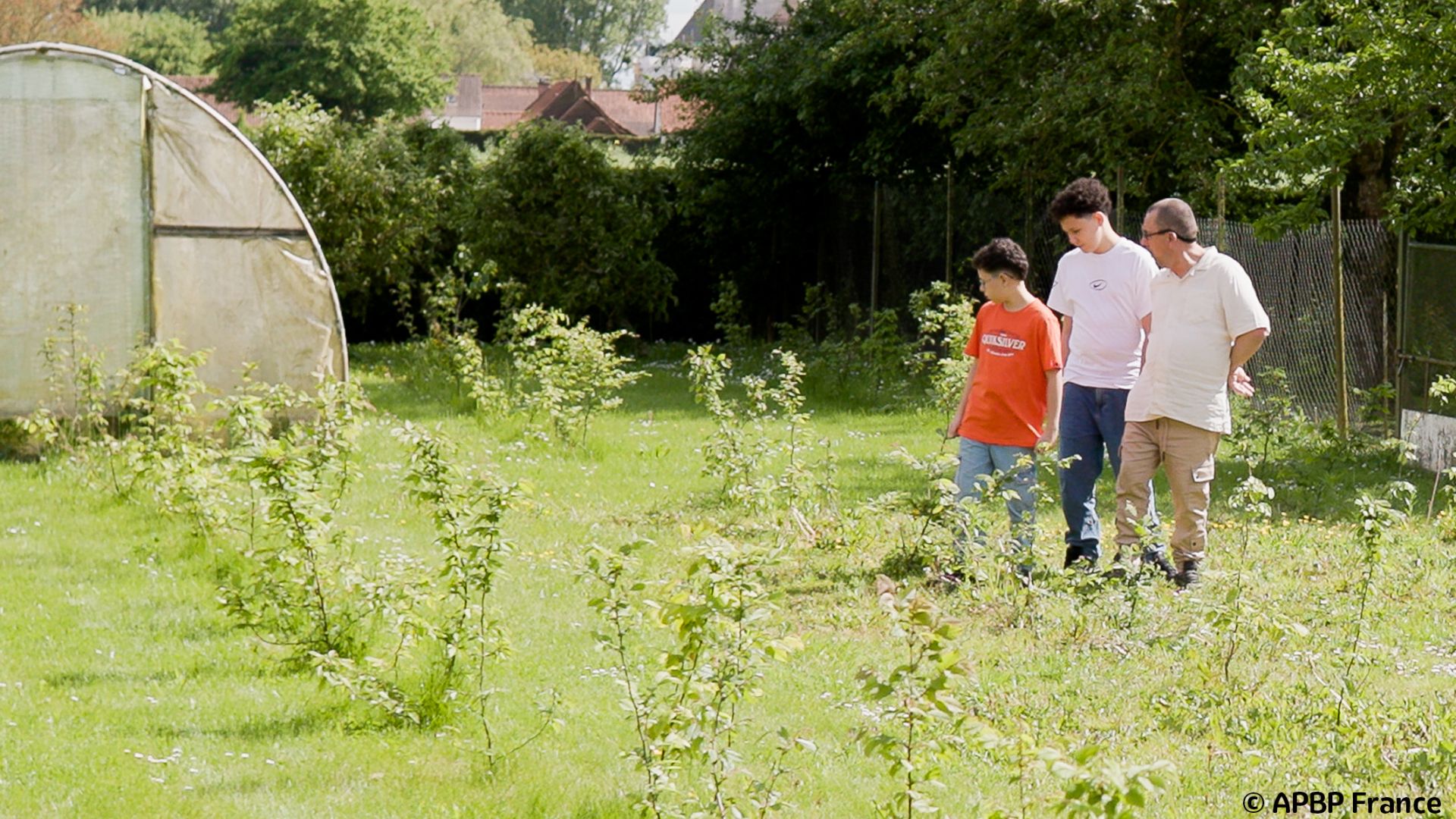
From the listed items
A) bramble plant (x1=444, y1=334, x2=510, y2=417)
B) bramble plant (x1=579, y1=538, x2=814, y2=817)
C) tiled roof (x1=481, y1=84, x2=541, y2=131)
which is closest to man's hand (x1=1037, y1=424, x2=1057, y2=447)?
bramble plant (x1=579, y1=538, x2=814, y2=817)

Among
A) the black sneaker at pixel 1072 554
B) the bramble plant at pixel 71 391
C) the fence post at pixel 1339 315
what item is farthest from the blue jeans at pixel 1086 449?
the bramble plant at pixel 71 391

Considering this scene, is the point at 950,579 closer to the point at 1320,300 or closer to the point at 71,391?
the point at 1320,300

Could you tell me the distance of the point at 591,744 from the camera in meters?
5.37

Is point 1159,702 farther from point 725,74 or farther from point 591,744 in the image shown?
point 725,74

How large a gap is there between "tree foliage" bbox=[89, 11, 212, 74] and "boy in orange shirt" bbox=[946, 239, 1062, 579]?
67355mm

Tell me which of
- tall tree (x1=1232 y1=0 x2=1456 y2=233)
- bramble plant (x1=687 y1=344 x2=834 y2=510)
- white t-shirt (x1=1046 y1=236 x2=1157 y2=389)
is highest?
tall tree (x1=1232 y1=0 x2=1456 y2=233)

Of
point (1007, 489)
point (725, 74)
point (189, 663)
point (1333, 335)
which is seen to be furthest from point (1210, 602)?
point (725, 74)

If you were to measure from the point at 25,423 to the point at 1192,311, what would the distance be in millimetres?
7271

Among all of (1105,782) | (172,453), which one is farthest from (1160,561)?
(172,453)

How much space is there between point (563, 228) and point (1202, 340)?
1321cm

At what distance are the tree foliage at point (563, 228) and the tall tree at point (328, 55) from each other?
3534 cm

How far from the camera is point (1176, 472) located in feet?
23.6

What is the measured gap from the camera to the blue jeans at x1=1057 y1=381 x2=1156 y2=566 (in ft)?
24.8

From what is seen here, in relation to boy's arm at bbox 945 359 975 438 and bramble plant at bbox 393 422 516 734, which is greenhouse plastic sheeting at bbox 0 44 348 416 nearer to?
boy's arm at bbox 945 359 975 438
